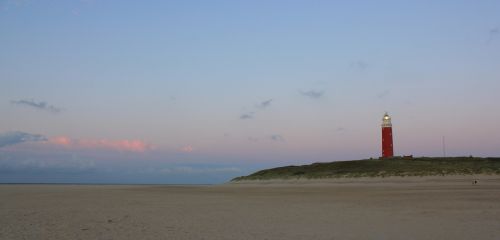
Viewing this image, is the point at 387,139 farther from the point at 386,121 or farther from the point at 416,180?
the point at 416,180

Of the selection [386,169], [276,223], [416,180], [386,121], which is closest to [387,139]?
[386,121]

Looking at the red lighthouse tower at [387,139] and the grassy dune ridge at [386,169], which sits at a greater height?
the red lighthouse tower at [387,139]

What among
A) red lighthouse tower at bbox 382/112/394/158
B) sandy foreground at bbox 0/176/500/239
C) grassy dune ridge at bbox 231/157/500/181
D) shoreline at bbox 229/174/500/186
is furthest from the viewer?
red lighthouse tower at bbox 382/112/394/158

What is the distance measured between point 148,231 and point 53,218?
233 inches

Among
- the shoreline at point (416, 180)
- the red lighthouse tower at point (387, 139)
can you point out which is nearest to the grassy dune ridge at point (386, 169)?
the shoreline at point (416, 180)

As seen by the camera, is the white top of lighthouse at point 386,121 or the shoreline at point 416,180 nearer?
the shoreline at point 416,180

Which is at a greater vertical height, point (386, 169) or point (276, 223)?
point (386, 169)

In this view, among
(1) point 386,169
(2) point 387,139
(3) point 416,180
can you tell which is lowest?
(3) point 416,180

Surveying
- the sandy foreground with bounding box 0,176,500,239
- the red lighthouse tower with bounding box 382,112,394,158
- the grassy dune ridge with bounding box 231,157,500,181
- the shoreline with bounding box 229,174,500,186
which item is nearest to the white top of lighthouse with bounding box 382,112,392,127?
the red lighthouse tower with bounding box 382,112,394,158

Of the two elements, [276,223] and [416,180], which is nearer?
[276,223]

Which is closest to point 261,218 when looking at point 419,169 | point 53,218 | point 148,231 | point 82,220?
point 148,231

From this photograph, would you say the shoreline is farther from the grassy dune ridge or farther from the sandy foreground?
the sandy foreground

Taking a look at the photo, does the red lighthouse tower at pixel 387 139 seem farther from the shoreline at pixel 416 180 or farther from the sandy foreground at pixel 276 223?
the sandy foreground at pixel 276 223

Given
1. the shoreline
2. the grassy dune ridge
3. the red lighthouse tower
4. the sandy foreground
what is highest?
the red lighthouse tower
